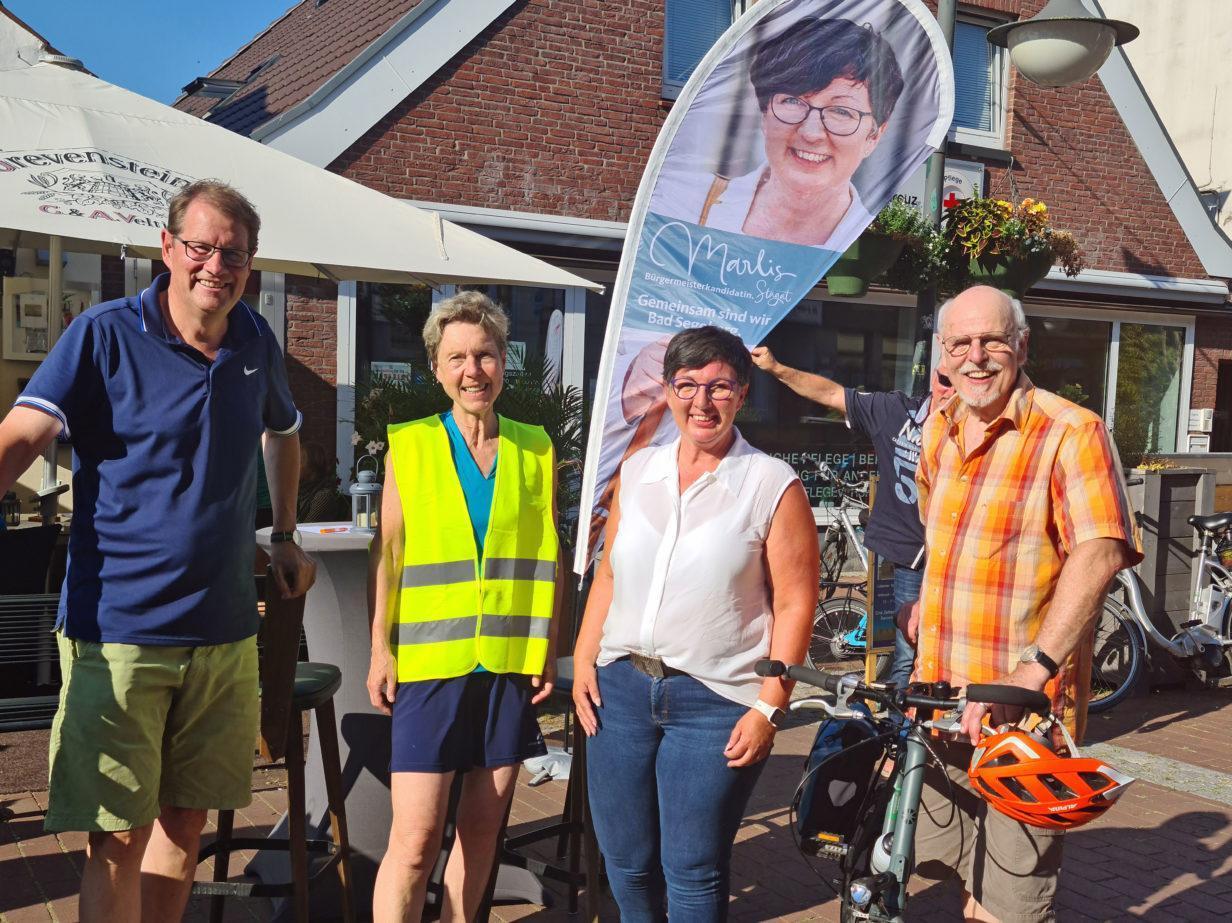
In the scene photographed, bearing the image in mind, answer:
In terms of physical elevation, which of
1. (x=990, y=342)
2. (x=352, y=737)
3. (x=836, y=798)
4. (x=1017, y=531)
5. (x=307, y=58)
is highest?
(x=307, y=58)

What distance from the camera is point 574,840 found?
153 inches

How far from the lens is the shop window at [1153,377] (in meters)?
14.1

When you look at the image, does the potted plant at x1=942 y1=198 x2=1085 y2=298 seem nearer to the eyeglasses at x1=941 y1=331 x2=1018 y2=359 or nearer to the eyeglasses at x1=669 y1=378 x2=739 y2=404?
the eyeglasses at x1=941 y1=331 x2=1018 y2=359

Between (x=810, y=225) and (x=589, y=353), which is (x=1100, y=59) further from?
(x=589, y=353)

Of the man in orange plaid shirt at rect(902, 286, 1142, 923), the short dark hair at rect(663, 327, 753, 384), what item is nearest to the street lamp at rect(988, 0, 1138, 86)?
the man in orange plaid shirt at rect(902, 286, 1142, 923)

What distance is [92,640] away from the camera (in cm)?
262

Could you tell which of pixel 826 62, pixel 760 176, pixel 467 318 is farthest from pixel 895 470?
pixel 467 318

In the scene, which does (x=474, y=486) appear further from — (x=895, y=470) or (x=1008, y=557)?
(x=895, y=470)

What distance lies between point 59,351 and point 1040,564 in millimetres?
2333

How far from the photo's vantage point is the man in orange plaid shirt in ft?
8.66

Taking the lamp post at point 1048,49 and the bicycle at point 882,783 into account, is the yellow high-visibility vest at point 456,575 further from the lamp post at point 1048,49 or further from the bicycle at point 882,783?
the lamp post at point 1048,49

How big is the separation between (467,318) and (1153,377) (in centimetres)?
1330

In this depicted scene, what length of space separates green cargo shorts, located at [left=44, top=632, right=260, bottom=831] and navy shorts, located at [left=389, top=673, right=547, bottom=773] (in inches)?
17.6

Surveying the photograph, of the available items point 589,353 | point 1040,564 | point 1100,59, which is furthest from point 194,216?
point 589,353
